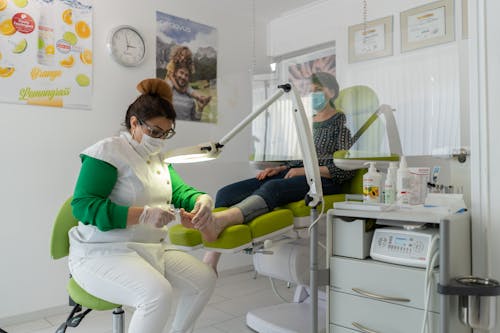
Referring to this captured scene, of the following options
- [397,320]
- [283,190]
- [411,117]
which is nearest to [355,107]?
[411,117]

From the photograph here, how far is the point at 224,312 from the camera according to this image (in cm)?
248

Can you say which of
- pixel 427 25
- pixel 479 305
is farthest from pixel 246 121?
pixel 427 25

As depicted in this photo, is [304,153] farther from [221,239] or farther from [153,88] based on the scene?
[153,88]

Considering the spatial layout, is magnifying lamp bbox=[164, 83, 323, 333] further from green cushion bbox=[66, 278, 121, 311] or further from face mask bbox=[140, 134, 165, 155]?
green cushion bbox=[66, 278, 121, 311]

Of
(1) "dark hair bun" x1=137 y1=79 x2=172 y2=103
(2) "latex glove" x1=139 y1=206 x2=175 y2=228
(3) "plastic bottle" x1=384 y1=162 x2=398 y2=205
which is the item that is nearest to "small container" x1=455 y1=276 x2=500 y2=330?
(3) "plastic bottle" x1=384 y1=162 x2=398 y2=205

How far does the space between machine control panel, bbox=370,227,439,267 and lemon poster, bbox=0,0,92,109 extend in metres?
2.01

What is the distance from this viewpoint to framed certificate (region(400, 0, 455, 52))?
1.87 metres

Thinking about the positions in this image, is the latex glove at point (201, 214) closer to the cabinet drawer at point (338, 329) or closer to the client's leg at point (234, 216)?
the client's leg at point (234, 216)

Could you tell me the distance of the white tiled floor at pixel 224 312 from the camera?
2.21 metres

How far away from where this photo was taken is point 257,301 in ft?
8.82

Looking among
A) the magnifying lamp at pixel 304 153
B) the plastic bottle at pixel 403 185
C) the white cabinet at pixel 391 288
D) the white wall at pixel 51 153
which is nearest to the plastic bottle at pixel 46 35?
the white wall at pixel 51 153

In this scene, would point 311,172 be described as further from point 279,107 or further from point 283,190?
point 279,107

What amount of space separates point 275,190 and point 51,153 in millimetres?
1431

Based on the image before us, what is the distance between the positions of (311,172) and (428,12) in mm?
1210
